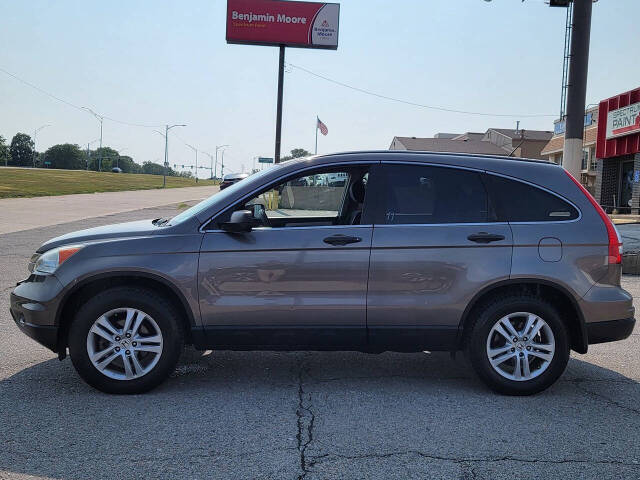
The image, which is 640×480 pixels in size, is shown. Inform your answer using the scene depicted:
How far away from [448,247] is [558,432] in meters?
1.45

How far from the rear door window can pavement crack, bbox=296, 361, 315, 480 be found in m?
1.44

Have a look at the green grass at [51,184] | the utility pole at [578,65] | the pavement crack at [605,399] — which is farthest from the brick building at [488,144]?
the pavement crack at [605,399]

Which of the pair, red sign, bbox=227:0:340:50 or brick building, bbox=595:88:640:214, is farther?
red sign, bbox=227:0:340:50

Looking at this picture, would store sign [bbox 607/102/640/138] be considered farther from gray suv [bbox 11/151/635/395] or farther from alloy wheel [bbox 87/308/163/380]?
alloy wheel [bbox 87/308/163/380]

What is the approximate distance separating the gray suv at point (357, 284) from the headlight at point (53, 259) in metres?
0.01

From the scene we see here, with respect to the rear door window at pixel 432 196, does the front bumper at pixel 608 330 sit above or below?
below

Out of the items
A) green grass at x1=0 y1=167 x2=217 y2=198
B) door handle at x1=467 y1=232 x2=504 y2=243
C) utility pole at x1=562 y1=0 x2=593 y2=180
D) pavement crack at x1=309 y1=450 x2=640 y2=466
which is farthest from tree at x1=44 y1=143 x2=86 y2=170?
pavement crack at x1=309 y1=450 x2=640 y2=466

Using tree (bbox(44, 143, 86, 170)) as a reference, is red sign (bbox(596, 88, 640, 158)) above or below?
below

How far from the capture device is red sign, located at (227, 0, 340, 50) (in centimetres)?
3238

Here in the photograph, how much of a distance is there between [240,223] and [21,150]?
166m

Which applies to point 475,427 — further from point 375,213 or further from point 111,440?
point 111,440

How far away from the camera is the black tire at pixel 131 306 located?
440 centimetres

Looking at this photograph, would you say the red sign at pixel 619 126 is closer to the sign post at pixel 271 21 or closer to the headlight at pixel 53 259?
the sign post at pixel 271 21

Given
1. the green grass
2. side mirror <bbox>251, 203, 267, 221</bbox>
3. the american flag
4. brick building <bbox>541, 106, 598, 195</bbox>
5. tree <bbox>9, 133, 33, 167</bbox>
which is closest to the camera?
side mirror <bbox>251, 203, 267, 221</bbox>
